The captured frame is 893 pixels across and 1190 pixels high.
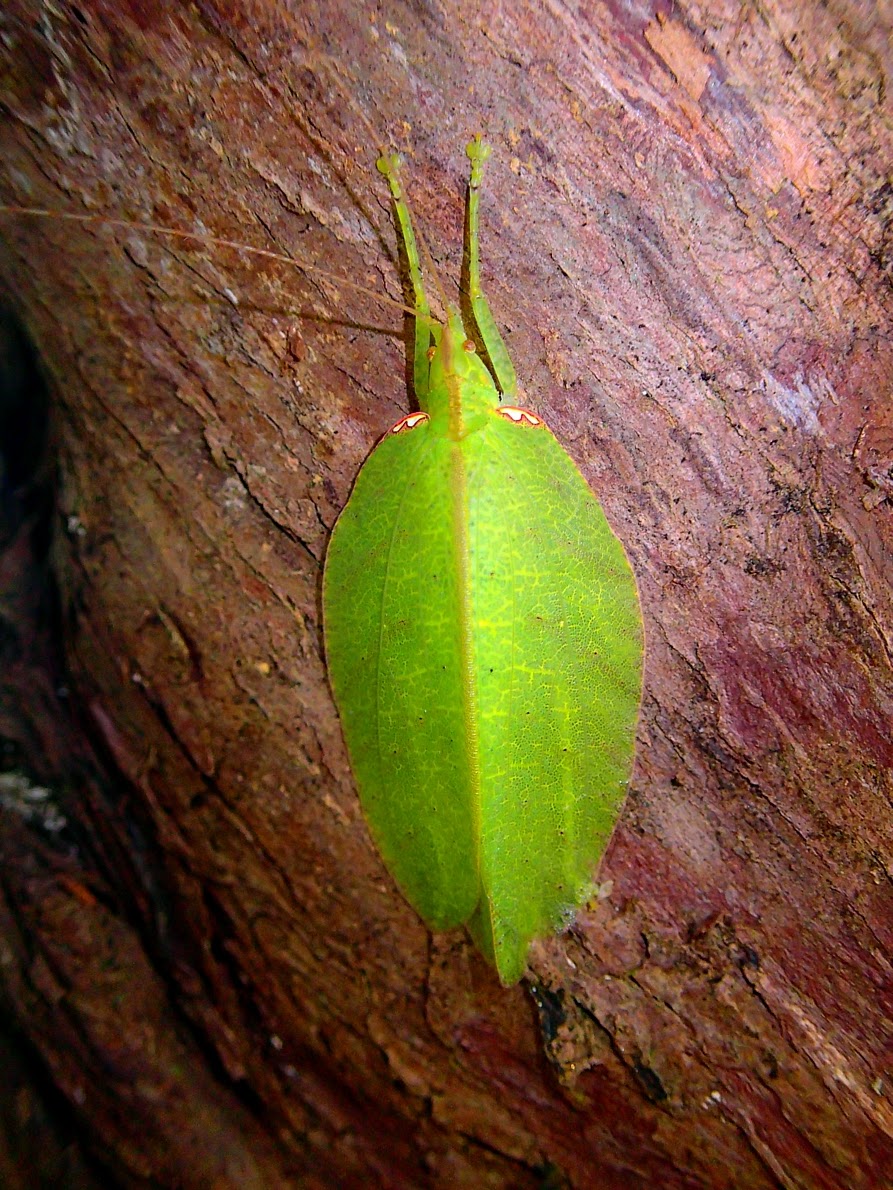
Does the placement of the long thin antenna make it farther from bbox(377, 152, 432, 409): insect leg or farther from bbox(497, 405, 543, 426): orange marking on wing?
bbox(497, 405, 543, 426): orange marking on wing

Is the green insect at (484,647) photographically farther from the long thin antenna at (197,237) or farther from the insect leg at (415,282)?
the long thin antenna at (197,237)

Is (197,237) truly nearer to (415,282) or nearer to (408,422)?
(415,282)

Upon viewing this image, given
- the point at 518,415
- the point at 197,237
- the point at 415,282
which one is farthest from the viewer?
the point at 518,415

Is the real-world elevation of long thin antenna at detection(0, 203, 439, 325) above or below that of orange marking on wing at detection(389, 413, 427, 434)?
above

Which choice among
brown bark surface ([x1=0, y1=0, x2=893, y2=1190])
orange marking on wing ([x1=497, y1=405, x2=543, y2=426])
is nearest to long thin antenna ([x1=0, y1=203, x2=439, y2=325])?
brown bark surface ([x1=0, y1=0, x2=893, y2=1190])

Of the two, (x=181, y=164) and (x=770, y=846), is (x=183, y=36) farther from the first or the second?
(x=770, y=846)

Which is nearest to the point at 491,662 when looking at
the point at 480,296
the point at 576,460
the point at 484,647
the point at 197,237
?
the point at 484,647

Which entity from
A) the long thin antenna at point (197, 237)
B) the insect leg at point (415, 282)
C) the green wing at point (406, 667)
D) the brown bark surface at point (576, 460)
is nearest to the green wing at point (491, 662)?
the green wing at point (406, 667)
